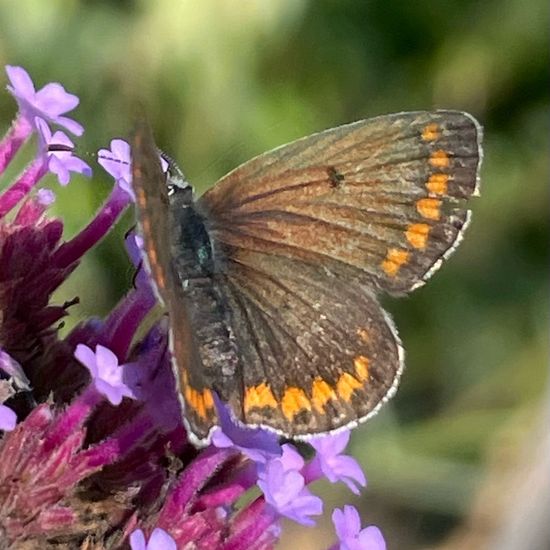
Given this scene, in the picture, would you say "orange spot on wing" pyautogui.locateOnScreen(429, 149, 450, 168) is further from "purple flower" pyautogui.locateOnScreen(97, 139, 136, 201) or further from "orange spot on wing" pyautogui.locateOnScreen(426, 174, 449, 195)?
"purple flower" pyautogui.locateOnScreen(97, 139, 136, 201)

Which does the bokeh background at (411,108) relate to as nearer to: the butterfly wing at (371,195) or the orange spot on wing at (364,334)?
the butterfly wing at (371,195)

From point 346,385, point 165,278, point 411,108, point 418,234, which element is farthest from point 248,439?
point 411,108

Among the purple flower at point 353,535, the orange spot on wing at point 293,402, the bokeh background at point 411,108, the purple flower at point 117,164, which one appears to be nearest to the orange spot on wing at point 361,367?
the orange spot on wing at point 293,402

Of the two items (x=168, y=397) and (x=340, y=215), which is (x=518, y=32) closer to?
(x=340, y=215)

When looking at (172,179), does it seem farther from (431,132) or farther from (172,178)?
(431,132)

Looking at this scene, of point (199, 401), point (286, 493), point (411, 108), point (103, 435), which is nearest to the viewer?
point (199, 401)
